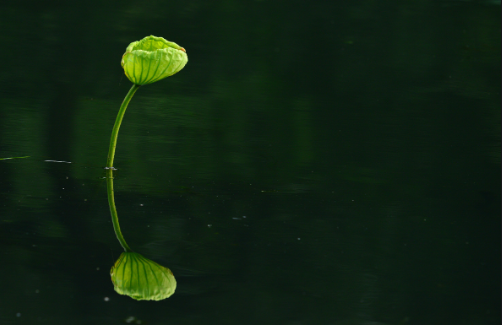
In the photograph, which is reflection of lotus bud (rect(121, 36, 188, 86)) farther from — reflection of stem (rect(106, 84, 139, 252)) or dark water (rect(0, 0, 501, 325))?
dark water (rect(0, 0, 501, 325))

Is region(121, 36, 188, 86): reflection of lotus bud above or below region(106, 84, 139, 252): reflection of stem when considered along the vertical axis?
above

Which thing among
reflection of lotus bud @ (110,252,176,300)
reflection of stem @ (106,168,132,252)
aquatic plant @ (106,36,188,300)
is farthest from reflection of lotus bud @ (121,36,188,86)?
reflection of lotus bud @ (110,252,176,300)

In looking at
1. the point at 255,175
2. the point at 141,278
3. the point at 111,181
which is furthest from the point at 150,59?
the point at 141,278

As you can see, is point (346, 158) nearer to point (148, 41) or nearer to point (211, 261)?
point (148, 41)

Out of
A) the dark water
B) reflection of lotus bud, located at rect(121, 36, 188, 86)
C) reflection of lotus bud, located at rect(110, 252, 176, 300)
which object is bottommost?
the dark water

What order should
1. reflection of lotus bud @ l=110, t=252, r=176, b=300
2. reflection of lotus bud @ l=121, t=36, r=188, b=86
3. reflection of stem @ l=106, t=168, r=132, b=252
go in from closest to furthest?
reflection of lotus bud @ l=110, t=252, r=176, b=300 < reflection of stem @ l=106, t=168, r=132, b=252 < reflection of lotus bud @ l=121, t=36, r=188, b=86
